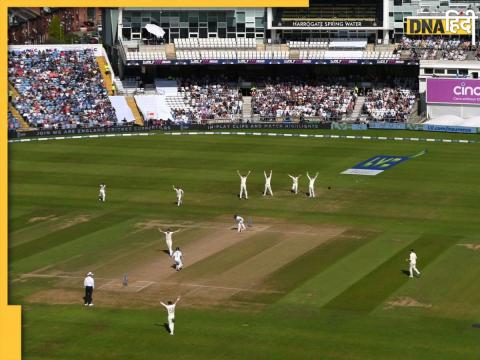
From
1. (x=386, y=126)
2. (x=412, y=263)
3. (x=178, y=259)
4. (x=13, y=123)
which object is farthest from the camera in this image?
(x=386, y=126)

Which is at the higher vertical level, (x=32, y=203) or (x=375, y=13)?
(x=375, y=13)

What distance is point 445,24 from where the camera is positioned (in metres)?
93.6

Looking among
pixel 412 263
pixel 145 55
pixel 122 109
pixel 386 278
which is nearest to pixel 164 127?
pixel 122 109

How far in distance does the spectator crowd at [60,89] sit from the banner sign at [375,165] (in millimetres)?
27157

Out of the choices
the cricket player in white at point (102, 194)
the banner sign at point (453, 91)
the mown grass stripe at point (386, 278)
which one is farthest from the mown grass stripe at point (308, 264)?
the banner sign at point (453, 91)

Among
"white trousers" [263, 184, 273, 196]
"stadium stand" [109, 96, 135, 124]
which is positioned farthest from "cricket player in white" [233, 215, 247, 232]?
"stadium stand" [109, 96, 135, 124]

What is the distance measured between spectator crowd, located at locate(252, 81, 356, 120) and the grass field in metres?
19.5

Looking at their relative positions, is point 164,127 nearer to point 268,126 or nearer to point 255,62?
point 268,126

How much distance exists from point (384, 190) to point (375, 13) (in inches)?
1743

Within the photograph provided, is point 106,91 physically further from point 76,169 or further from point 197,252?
point 197,252

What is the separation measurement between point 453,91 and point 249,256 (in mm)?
51468

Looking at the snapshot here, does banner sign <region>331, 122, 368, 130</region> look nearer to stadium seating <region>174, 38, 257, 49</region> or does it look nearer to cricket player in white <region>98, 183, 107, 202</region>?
stadium seating <region>174, 38, 257, 49</region>

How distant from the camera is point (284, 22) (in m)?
97.3

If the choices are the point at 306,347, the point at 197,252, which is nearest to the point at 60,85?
the point at 197,252
